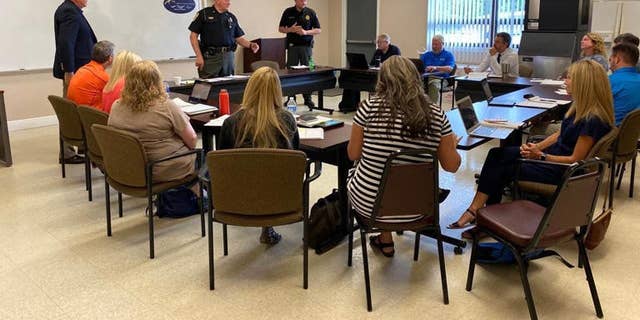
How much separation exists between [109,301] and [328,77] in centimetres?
486

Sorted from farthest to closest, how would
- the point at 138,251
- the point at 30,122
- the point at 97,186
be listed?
the point at 30,122 → the point at 97,186 → the point at 138,251

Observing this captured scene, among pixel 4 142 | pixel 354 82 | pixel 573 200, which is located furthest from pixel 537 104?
pixel 4 142

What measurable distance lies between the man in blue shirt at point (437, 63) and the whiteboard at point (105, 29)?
3.35 m

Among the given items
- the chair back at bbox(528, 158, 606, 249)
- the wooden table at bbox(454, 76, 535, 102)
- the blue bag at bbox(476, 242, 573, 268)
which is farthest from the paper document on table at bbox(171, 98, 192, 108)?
the wooden table at bbox(454, 76, 535, 102)

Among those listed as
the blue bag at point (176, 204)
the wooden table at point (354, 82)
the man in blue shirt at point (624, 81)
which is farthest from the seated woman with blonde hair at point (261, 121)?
the wooden table at point (354, 82)

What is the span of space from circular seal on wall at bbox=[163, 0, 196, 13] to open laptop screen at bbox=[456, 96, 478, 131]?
5.24m

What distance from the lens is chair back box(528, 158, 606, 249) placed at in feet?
6.56

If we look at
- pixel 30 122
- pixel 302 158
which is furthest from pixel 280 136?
pixel 30 122

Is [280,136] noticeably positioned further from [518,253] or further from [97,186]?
[97,186]

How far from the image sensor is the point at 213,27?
5879mm

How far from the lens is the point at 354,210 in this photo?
2531mm

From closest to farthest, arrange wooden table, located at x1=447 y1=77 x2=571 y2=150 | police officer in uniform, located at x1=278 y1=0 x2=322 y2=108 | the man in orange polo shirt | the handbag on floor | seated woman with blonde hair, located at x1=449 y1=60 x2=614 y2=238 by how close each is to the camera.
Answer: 1. the handbag on floor
2. seated woman with blonde hair, located at x1=449 y1=60 x2=614 y2=238
3. wooden table, located at x1=447 y1=77 x2=571 y2=150
4. the man in orange polo shirt
5. police officer in uniform, located at x1=278 y1=0 x2=322 y2=108

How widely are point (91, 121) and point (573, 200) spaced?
280 cm

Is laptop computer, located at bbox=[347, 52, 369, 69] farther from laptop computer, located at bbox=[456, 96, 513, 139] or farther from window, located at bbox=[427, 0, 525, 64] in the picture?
laptop computer, located at bbox=[456, 96, 513, 139]
